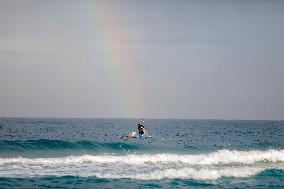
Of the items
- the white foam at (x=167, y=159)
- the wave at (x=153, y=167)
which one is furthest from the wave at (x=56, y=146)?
the wave at (x=153, y=167)

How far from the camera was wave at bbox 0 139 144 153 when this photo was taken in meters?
45.6

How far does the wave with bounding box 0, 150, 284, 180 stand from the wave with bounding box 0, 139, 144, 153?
12097 mm

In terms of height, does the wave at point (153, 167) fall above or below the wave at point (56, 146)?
below

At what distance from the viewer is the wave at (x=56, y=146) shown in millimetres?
45616

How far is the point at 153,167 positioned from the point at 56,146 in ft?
65.6

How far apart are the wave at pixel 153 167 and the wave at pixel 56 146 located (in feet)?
39.7

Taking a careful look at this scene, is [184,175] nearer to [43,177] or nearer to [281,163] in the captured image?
[43,177]

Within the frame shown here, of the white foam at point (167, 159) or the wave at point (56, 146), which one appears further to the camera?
the wave at point (56, 146)

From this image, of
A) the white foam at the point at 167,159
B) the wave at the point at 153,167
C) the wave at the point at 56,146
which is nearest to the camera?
the wave at the point at 153,167

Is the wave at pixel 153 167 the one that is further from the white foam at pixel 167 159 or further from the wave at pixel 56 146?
the wave at pixel 56 146

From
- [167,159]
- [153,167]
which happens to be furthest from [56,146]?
[153,167]

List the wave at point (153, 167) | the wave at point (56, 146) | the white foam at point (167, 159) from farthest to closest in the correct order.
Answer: the wave at point (56, 146)
the white foam at point (167, 159)
the wave at point (153, 167)

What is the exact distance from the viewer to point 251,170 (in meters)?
29.6

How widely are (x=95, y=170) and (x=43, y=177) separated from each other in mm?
4511
